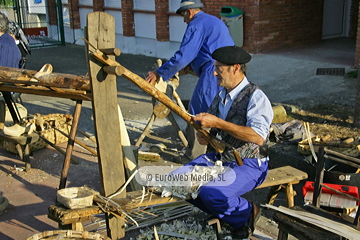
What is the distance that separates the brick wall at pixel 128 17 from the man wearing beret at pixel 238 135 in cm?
1124

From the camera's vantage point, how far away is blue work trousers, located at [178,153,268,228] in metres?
3.62

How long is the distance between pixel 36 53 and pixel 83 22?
274 cm

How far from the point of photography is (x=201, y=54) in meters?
5.44

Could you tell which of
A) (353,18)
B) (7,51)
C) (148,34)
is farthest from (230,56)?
(148,34)

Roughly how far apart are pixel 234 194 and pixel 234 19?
7.32 m

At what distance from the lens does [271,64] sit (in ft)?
32.8

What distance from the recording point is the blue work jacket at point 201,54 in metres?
5.25

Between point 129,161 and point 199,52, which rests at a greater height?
point 199,52

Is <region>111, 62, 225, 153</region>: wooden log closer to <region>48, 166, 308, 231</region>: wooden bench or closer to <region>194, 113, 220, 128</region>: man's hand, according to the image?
<region>194, 113, 220, 128</region>: man's hand

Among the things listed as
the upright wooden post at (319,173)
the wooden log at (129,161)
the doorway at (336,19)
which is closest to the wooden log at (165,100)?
the upright wooden post at (319,173)

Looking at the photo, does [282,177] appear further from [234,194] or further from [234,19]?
[234,19]

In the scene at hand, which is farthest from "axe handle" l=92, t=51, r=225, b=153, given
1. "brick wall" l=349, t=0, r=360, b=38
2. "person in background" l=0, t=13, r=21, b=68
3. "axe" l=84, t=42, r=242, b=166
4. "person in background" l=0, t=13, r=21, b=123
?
"brick wall" l=349, t=0, r=360, b=38

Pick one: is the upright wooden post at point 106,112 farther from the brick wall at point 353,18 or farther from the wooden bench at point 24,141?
the brick wall at point 353,18

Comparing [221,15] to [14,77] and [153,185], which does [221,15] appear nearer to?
[14,77]
